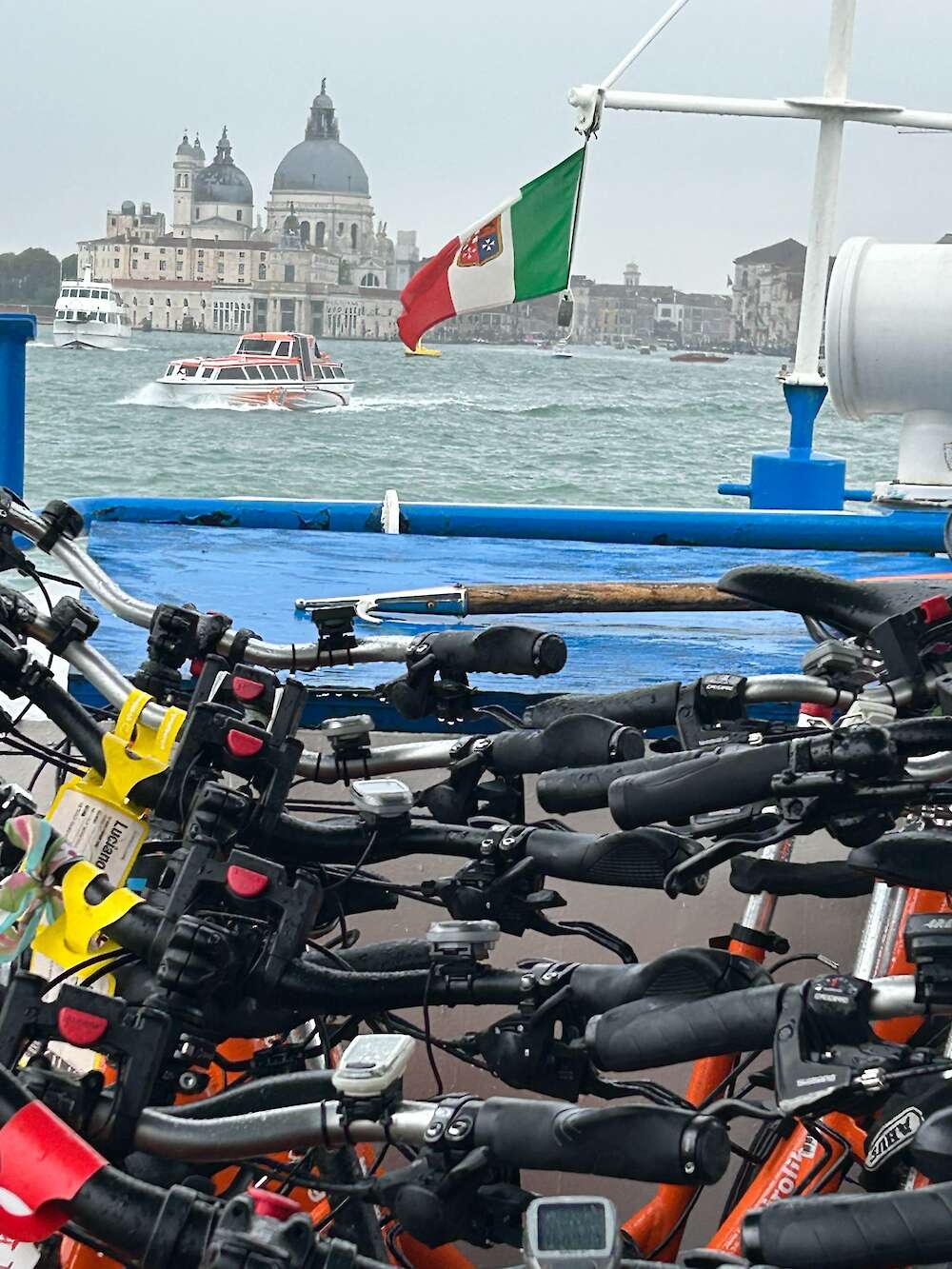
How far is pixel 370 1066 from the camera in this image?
1774mm

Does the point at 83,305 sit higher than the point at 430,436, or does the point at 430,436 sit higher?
the point at 83,305

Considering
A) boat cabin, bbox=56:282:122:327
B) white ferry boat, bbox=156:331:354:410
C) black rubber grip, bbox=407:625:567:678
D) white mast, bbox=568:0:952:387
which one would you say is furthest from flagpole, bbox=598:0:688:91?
boat cabin, bbox=56:282:122:327

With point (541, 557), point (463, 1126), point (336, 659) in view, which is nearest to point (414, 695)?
point (336, 659)

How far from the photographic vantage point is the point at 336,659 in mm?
2824

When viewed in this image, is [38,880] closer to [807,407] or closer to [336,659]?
[336,659]

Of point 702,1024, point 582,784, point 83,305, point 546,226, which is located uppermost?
point 546,226

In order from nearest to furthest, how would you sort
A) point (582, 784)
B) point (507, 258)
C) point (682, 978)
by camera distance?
1. point (682, 978)
2. point (582, 784)
3. point (507, 258)

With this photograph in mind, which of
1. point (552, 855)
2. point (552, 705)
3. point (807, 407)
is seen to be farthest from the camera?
point (807, 407)

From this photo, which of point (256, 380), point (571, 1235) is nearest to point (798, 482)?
point (571, 1235)

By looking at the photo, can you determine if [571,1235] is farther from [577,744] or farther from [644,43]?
[644,43]

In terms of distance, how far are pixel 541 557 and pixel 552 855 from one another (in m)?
2.94

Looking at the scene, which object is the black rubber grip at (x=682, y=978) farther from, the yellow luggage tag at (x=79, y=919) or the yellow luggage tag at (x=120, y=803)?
the yellow luggage tag at (x=120, y=803)

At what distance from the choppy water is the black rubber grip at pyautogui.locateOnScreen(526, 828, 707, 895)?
2799 cm

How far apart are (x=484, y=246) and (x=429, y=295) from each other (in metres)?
0.38
